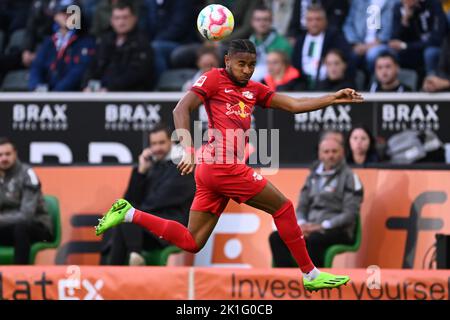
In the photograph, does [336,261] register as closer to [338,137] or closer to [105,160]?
[338,137]

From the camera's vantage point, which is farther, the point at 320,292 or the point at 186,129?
the point at 320,292

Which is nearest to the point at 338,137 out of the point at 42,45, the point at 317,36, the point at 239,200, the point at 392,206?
the point at 392,206

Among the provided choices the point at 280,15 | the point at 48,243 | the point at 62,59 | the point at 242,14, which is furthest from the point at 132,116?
the point at 280,15

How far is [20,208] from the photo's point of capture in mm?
12883

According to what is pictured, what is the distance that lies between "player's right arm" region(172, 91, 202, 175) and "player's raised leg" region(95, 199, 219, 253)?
890mm

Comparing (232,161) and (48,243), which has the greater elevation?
(232,161)

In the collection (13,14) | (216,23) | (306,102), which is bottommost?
(306,102)

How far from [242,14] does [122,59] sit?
177 centimetres

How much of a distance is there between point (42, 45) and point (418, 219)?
19.2 ft

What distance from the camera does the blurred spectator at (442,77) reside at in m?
14.0

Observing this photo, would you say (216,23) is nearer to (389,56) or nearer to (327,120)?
(327,120)

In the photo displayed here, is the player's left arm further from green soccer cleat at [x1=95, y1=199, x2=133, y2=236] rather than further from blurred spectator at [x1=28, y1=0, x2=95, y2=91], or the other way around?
blurred spectator at [x1=28, y1=0, x2=95, y2=91]

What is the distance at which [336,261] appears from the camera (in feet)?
42.4

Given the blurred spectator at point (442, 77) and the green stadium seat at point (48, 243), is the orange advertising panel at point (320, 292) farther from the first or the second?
the blurred spectator at point (442, 77)
